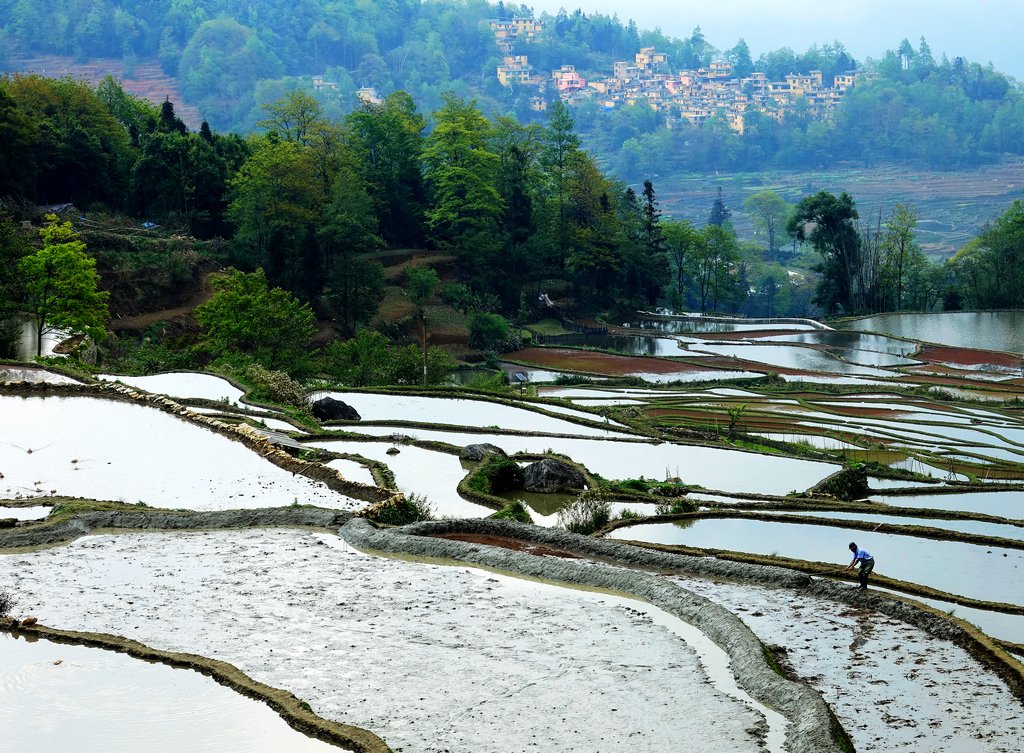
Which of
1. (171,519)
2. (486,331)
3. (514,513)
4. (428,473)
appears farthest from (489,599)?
(486,331)

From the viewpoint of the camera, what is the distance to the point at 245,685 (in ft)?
34.1

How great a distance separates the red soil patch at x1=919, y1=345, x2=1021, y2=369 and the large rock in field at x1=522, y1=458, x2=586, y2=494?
104 feet

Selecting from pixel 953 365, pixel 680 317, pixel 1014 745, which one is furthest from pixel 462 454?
pixel 680 317

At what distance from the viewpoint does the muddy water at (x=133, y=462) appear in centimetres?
1739

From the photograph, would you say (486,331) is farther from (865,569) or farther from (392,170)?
(865,569)

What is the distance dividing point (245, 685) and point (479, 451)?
11553 millimetres

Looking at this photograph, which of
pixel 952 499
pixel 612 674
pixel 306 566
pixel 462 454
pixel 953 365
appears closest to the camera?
pixel 612 674

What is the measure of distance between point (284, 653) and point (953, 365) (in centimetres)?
4063

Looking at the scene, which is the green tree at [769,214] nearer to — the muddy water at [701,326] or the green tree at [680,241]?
the green tree at [680,241]

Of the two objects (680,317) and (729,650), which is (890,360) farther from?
(729,650)

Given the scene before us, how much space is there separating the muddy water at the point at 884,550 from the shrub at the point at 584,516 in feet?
1.41

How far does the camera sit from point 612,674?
10.7 meters

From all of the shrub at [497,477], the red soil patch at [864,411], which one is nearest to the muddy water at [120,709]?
the shrub at [497,477]

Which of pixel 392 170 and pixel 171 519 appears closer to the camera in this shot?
pixel 171 519
